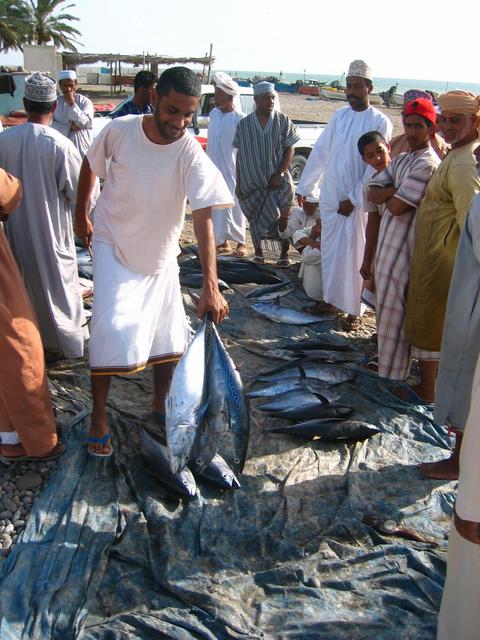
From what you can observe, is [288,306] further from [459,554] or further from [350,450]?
[459,554]

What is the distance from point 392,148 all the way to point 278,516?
3906mm

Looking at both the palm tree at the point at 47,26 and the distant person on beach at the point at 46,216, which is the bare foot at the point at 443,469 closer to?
the distant person on beach at the point at 46,216

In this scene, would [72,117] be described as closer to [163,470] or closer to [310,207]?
[310,207]

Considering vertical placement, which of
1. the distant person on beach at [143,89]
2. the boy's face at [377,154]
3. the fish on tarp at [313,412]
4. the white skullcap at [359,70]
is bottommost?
the fish on tarp at [313,412]

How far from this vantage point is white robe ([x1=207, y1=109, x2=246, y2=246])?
8.15m

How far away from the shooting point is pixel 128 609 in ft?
8.64

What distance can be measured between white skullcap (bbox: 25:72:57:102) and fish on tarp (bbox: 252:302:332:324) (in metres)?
2.83

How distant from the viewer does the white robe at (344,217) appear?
5.67 metres

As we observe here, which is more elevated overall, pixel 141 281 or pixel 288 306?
pixel 141 281

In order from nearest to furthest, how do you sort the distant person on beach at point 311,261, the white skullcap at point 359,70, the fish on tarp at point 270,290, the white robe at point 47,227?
the white robe at point 47,227 < the white skullcap at point 359,70 < the distant person on beach at point 311,261 < the fish on tarp at point 270,290

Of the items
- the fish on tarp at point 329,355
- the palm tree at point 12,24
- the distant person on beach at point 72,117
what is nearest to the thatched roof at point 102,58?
the palm tree at point 12,24

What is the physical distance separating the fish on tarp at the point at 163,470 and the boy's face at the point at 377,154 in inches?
113

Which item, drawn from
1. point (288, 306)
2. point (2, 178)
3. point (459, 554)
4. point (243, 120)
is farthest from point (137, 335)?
point (243, 120)

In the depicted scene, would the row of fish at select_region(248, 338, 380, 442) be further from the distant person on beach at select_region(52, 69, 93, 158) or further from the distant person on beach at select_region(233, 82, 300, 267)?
the distant person on beach at select_region(52, 69, 93, 158)
